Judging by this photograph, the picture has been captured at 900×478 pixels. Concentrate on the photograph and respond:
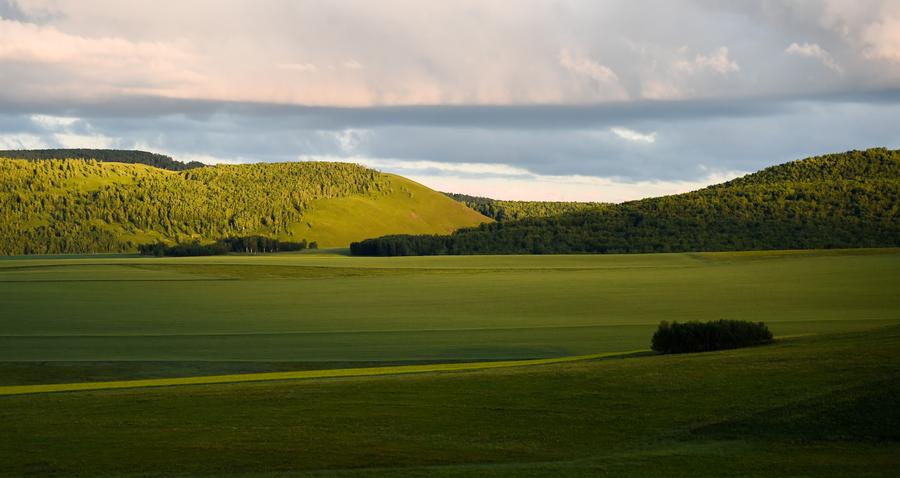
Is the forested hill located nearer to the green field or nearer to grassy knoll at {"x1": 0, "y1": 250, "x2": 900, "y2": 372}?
grassy knoll at {"x1": 0, "y1": 250, "x2": 900, "y2": 372}

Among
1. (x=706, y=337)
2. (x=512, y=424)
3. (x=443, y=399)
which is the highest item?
(x=706, y=337)

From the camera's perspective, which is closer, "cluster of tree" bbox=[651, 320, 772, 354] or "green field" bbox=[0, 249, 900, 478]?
"green field" bbox=[0, 249, 900, 478]

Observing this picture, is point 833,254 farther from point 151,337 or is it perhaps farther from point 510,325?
point 151,337

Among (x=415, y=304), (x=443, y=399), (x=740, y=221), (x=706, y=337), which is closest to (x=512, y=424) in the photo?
(x=443, y=399)

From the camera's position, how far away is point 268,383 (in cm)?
3691

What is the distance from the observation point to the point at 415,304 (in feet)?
285

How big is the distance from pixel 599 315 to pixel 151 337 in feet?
101

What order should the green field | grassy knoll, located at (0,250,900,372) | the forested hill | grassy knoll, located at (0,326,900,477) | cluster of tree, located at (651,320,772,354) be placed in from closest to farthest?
grassy knoll, located at (0,326,900,477), the green field, cluster of tree, located at (651,320,772,354), grassy knoll, located at (0,250,900,372), the forested hill

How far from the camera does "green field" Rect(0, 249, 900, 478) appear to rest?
23281mm

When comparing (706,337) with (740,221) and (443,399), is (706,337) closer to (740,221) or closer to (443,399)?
(443,399)

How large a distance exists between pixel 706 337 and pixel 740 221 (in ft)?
394

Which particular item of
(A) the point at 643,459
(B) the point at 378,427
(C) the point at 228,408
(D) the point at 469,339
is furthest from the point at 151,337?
(A) the point at 643,459

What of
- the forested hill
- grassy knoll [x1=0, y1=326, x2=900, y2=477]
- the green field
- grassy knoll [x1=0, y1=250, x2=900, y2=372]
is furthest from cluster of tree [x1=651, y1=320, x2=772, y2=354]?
the forested hill

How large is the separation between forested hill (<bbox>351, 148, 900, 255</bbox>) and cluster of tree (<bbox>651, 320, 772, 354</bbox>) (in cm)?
10907
